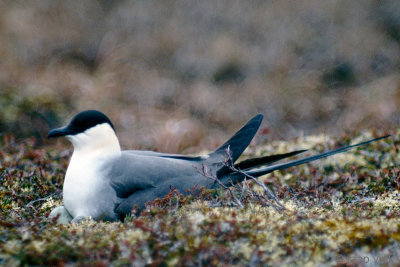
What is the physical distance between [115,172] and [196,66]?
712 centimetres

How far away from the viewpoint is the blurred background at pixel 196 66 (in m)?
7.88

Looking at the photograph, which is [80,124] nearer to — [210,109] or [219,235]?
[219,235]

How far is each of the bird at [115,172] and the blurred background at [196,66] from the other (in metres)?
3.09

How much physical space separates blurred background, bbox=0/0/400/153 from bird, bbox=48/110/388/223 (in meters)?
3.09

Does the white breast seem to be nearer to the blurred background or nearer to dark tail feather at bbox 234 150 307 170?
dark tail feather at bbox 234 150 307 170

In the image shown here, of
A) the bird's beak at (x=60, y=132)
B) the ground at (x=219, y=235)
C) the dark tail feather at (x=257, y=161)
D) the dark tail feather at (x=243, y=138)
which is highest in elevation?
the bird's beak at (x=60, y=132)

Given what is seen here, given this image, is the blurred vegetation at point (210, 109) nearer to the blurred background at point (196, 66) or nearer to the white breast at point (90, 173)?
the blurred background at point (196, 66)

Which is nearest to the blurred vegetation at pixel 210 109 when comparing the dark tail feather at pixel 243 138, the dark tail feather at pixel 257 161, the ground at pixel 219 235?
the ground at pixel 219 235

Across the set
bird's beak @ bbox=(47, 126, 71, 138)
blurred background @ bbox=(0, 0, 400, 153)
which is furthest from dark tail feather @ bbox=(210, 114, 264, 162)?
blurred background @ bbox=(0, 0, 400, 153)

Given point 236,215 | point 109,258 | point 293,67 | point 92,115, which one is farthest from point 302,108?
point 109,258

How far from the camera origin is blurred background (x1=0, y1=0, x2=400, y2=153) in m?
7.88

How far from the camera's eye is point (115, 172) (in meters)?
3.52

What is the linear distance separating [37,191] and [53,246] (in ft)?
5.83

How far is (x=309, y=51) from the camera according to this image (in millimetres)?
10742
